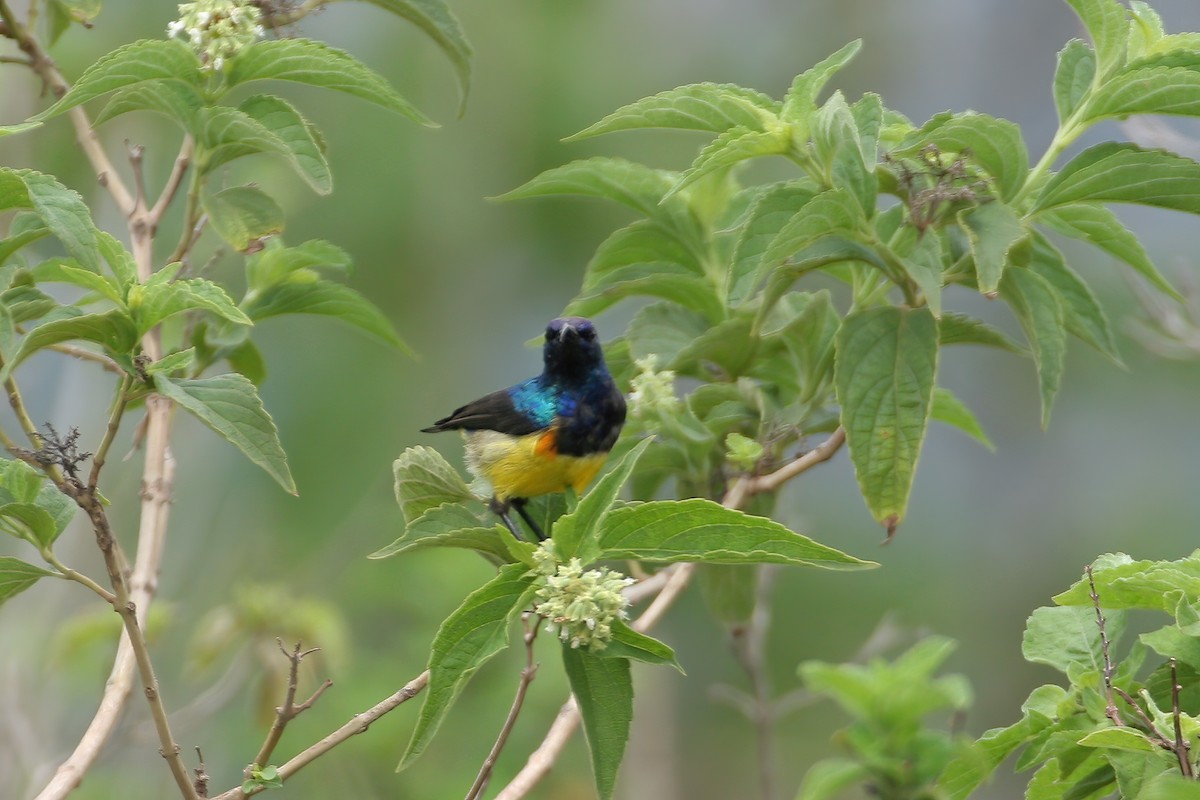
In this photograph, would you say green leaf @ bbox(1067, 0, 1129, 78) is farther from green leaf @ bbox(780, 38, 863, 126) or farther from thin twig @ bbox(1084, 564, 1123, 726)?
thin twig @ bbox(1084, 564, 1123, 726)

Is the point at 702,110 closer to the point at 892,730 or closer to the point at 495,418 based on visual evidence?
the point at 495,418

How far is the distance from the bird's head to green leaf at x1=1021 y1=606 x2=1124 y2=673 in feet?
4.36

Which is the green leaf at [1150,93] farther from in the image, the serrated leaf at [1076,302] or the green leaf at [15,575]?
the green leaf at [15,575]

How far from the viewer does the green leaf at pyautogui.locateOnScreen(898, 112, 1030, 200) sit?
225cm

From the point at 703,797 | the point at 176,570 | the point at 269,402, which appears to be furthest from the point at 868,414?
the point at 703,797

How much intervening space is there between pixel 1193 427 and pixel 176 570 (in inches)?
307

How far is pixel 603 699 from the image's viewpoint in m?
2.02

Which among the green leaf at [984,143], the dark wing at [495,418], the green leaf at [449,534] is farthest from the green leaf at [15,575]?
the green leaf at [984,143]

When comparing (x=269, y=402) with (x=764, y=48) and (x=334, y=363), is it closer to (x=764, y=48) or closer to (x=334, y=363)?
(x=334, y=363)

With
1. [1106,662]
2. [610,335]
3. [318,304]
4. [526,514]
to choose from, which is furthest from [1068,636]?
[610,335]

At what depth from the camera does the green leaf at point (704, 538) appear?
1.81m

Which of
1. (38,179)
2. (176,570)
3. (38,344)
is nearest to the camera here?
(38,344)

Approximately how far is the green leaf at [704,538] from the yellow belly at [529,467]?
1.01m

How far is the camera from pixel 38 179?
209 cm
